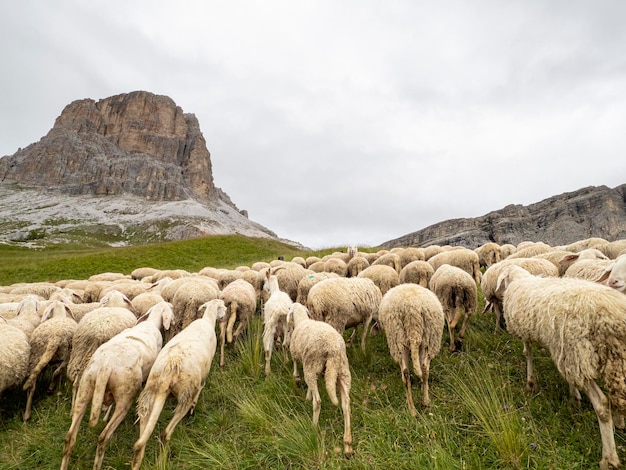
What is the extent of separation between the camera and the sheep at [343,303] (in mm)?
6430

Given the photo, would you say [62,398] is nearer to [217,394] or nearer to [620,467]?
[217,394]

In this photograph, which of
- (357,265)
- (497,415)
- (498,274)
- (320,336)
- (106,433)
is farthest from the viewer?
(357,265)

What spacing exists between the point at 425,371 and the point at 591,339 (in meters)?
2.18

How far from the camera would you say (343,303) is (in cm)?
646

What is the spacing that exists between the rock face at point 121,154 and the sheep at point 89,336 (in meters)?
151

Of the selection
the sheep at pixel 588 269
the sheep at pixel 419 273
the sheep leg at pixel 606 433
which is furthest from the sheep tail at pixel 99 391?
the sheep at pixel 588 269

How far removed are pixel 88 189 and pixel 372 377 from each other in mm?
164368

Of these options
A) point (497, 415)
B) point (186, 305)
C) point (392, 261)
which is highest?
point (392, 261)

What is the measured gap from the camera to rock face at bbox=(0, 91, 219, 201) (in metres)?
144

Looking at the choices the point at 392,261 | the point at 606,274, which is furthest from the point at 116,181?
the point at 606,274

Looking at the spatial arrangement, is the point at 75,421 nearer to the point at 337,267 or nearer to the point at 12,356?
the point at 12,356

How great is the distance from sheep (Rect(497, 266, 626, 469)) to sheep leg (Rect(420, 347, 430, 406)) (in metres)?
1.54

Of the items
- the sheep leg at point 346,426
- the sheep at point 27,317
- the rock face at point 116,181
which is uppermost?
the rock face at point 116,181

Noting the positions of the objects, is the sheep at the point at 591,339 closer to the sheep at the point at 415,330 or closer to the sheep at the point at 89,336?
the sheep at the point at 415,330
